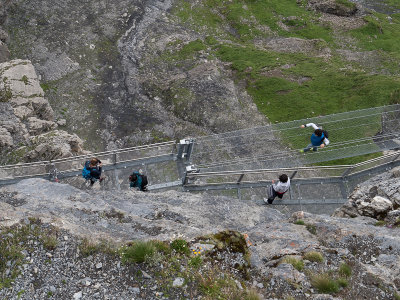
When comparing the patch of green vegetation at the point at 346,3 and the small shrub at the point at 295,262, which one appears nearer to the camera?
the small shrub at the point at 295,262

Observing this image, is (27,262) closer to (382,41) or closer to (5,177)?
(5,177)

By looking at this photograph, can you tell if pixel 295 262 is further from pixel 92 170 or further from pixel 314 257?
pixel 92 170

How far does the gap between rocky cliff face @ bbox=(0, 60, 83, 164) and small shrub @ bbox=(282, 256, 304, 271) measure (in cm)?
1635

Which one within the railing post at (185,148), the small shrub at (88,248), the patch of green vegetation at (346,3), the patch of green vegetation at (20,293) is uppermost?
the patch of green vegetation at (346,3)

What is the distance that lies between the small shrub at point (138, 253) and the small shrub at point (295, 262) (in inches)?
151

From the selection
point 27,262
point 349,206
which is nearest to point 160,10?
point 349,206

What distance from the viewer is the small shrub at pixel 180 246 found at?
850cm

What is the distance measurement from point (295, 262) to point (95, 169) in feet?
35.0

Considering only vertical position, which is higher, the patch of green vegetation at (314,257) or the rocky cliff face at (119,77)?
the rocky cliff face at (119,77)

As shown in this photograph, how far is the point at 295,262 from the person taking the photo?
9055mm

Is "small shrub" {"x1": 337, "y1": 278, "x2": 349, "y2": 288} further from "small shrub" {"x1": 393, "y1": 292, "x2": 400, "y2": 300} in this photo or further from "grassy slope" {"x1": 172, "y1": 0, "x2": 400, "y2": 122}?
"grassy slope" {"x1": 172, "y1": 0, "x2": 400, "y2": 122}

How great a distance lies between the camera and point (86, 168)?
15992 mm

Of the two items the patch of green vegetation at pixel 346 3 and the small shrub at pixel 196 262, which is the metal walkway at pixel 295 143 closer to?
the small shrub at pixel 196 262

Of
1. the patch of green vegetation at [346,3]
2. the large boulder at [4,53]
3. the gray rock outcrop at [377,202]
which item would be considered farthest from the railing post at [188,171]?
the patch of green vegetation at [346,3]
